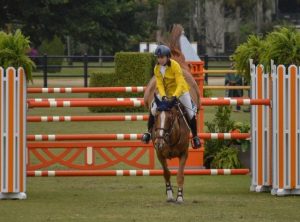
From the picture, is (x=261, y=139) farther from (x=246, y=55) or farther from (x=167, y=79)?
(x=167, y=79)

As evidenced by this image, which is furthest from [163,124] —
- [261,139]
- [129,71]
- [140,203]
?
[129,71]

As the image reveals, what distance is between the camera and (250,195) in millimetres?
14609

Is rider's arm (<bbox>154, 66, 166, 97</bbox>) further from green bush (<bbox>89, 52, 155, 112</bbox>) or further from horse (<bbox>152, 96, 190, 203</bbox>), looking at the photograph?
green bush (<bbox>89, 52, 155, 112</bbox>)

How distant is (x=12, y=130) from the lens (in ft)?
46.0

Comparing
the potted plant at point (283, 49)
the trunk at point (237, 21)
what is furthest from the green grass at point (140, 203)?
the trunk at point (237, 21)

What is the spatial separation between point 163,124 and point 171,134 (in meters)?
0.21

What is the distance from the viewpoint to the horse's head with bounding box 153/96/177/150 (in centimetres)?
1334

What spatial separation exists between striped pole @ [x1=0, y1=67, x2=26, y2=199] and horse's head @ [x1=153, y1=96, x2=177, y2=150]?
1.77 m

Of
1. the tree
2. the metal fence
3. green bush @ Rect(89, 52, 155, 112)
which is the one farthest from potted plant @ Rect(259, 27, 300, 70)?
the tree

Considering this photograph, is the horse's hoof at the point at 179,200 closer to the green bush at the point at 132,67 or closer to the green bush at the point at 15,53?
the green bush at the point at 15,53

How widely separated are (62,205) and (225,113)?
224 inches

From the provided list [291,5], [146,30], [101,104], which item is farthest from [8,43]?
[291,5]

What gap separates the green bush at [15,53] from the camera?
1420 cm

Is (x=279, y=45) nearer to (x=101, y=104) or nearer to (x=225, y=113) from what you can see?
(x=101, y=104)
